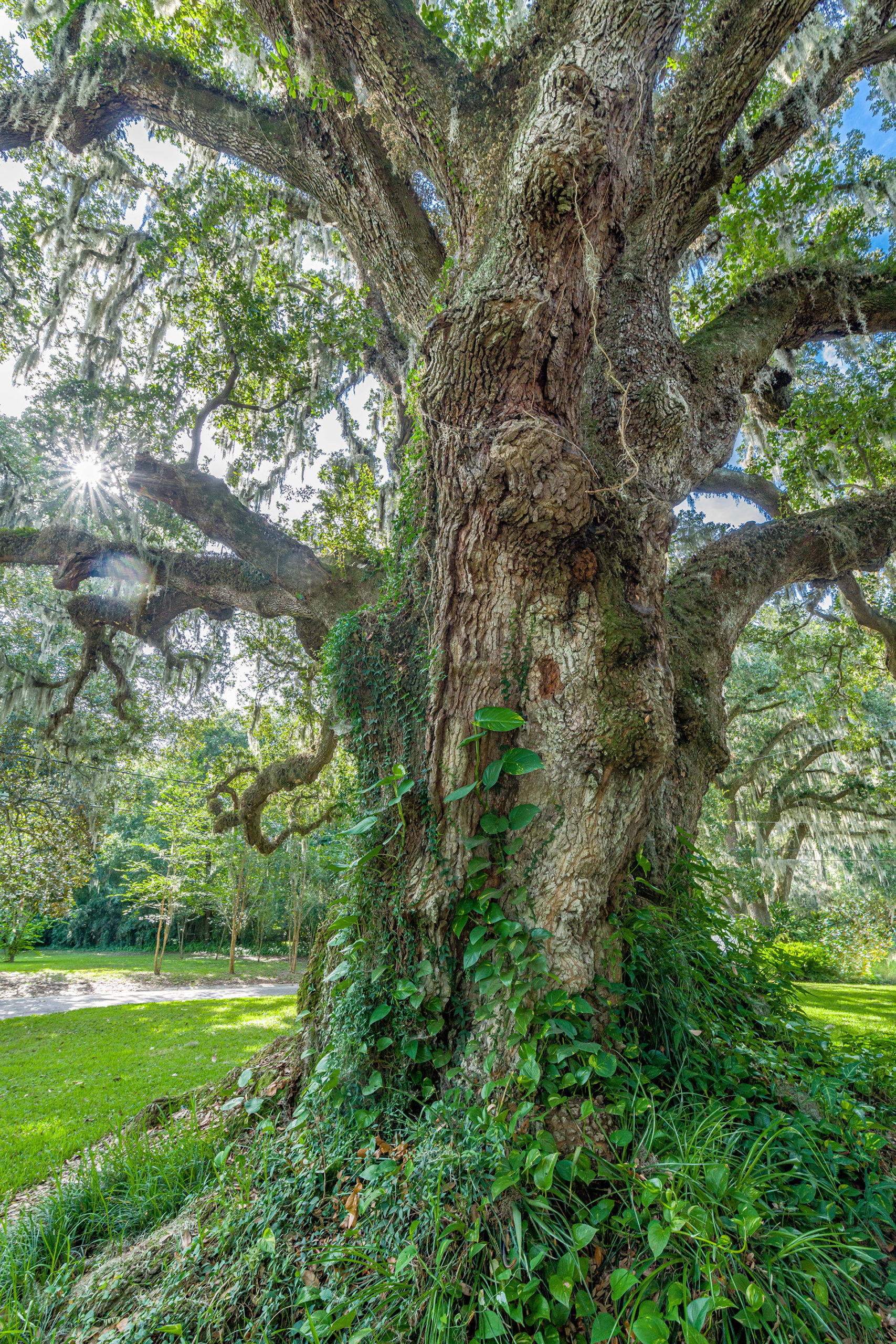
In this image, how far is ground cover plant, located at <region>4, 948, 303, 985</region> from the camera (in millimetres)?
13930

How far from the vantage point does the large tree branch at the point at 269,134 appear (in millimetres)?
3740

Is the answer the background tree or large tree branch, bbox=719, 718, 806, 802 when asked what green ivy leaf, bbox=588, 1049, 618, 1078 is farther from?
large tree branch, bbox=719, 718, 806, 802

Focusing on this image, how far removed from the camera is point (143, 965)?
1625 centimetres

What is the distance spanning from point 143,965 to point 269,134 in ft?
61.0

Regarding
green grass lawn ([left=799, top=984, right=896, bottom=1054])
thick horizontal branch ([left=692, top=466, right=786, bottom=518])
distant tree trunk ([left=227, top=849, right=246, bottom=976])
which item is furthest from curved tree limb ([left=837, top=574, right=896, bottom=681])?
distant tree trunk ([left=227, top=849, right=246, bottom=976])

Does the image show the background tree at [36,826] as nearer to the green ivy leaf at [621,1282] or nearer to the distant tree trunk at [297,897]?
the distant tree trunk at [297,897]

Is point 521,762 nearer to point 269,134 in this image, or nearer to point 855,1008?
point 269,134

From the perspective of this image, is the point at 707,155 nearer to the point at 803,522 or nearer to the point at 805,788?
the point at 803,522

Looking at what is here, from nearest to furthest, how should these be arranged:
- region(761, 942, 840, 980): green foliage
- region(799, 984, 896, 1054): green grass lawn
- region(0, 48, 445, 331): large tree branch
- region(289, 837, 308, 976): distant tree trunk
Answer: region(761, 942, 840, 980): green foliage < region(0, 48, 445, 331): large tree branch < region(799, 984, 896, 1054): green grass lawn < region(289, 837, 308, 976): distant tree trunk

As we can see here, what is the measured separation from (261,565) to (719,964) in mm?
4295

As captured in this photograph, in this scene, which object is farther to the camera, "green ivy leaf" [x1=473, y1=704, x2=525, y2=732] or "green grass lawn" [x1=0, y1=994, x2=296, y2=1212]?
"green grass lawn" [x1=0, y1=994, x2=296, y2=1212]

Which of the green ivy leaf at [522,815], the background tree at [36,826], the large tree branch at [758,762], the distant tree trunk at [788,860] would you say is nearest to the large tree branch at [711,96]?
the green ivy leaf at [522,815]

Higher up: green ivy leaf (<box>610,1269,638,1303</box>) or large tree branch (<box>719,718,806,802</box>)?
large tree branch (<box>719,718,806,802</box>)

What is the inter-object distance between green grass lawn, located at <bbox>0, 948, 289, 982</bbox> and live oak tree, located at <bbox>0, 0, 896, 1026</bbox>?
34.8 ft
